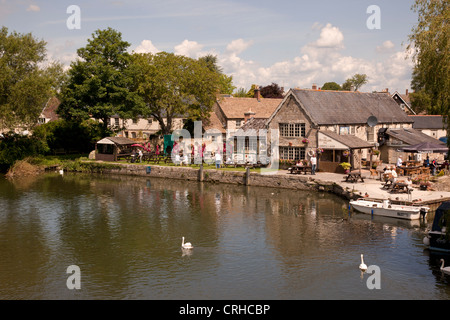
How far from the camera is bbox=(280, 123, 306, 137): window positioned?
139 feet

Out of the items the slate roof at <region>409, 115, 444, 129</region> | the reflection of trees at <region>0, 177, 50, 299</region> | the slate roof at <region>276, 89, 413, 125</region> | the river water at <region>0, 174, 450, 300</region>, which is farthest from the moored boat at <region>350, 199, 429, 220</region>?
the slate roof at <region>409, 115, 444, 129</region>

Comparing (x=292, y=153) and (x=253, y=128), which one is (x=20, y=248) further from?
(x=253, y=128)

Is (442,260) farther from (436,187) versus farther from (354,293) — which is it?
(436,187)

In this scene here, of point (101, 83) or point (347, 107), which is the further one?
point (101, 83)

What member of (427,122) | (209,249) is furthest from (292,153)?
(209,249)

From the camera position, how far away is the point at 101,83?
5284cm

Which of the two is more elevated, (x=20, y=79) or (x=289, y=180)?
(x=20, y=79)

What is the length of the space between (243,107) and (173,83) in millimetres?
13544

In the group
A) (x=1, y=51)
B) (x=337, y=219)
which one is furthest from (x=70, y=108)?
(x=337, y=219)

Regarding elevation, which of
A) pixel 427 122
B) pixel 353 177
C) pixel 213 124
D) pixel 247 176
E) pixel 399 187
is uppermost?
pixel 213 124

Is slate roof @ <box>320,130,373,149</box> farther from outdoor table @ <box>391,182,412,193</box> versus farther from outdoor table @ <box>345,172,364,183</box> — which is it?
outdoor table @ <box>391,182,412,193</box>

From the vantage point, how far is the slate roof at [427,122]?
54.0 m

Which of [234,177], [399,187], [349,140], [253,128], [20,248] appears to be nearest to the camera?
[20,248]

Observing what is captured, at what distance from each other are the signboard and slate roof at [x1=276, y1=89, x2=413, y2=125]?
1414 millimetres
